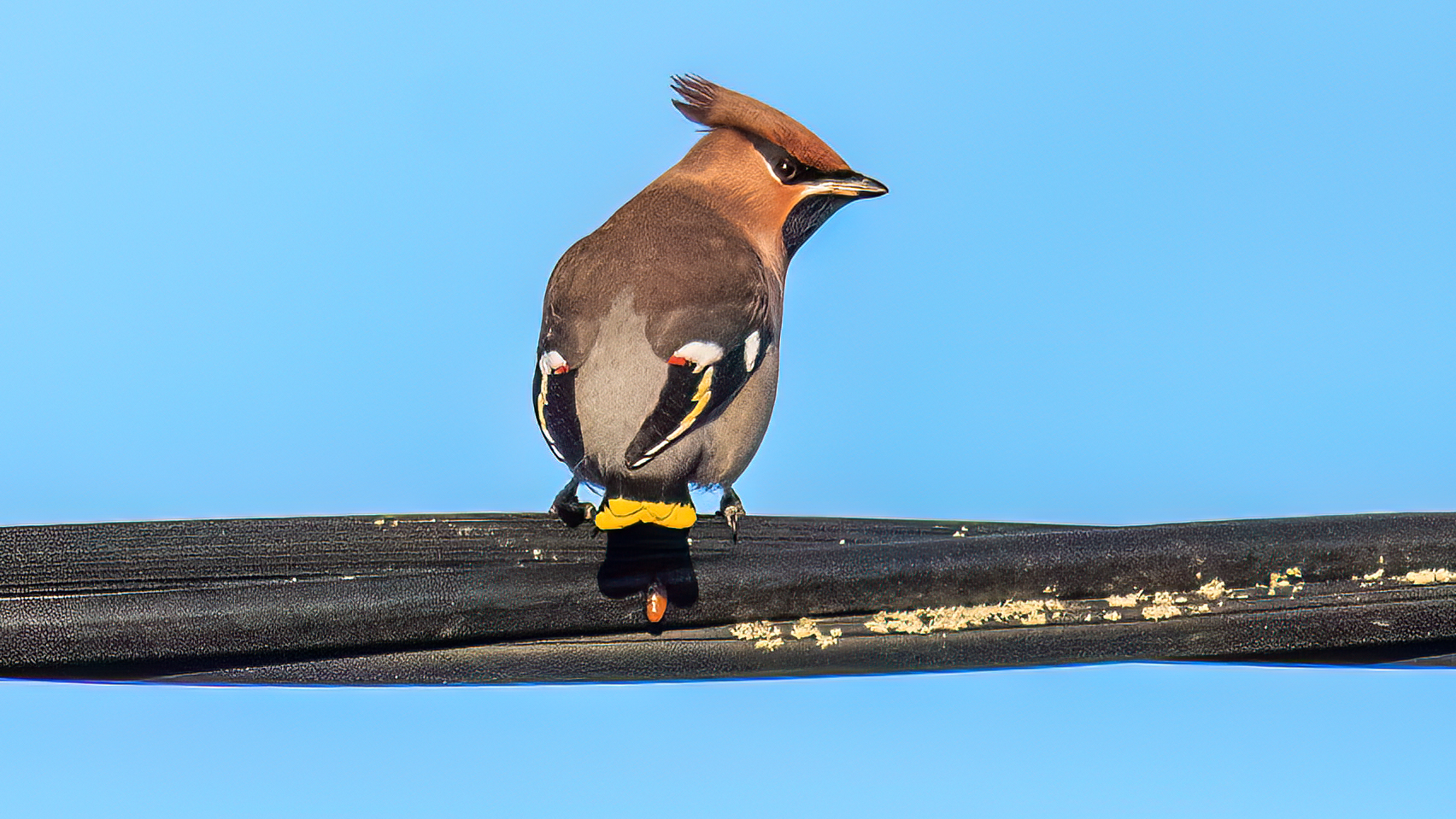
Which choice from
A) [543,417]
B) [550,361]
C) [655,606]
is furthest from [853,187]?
[655,606]

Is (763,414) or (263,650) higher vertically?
(763,414)

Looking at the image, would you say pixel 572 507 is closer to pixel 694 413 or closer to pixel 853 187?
pixel 694 413

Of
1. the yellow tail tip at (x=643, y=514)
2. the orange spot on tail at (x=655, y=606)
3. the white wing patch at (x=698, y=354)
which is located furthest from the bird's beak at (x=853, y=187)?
the orange spot on tail at (x=655, y=606)

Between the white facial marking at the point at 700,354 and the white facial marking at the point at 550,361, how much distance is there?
228 millimetres

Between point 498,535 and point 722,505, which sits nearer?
point 498,535

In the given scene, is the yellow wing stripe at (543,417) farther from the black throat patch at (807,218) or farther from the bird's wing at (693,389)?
the black throat patch at (807,218)

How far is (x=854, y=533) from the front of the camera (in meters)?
2.51

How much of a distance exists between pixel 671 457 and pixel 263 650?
3.36 ft

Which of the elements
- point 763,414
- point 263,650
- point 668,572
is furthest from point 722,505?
point 263,650

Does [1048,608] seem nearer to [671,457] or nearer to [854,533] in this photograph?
[854,533]

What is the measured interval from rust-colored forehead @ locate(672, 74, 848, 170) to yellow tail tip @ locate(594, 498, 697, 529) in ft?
4.50

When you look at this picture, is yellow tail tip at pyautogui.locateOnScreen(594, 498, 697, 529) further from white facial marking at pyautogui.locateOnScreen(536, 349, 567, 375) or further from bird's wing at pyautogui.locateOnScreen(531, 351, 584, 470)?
white facial marking at pyautogui.locateOnScreen(536, 349, 567, 375)

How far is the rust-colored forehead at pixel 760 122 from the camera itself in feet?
12.7

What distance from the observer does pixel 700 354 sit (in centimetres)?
316
